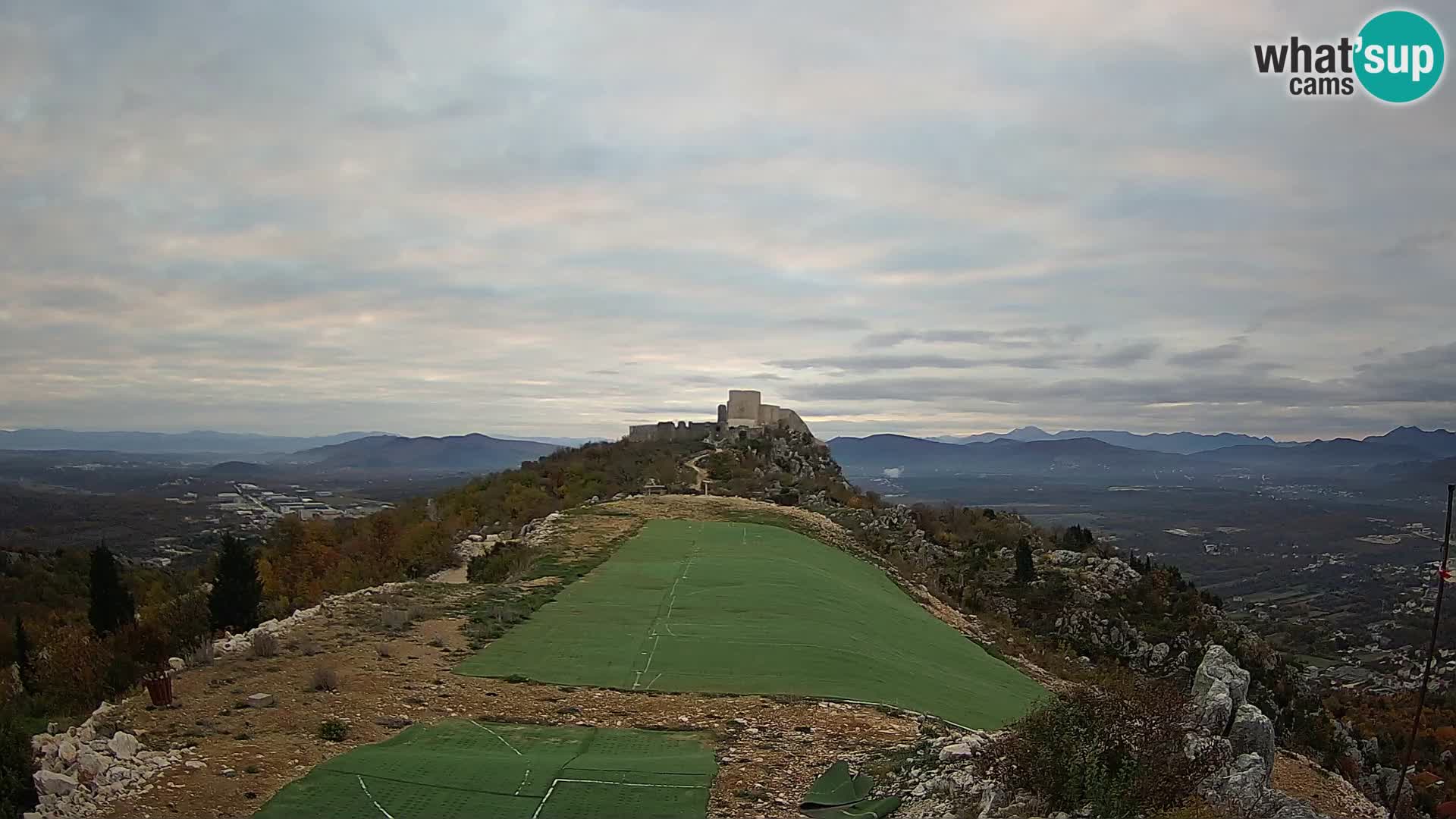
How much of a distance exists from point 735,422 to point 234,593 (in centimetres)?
4701

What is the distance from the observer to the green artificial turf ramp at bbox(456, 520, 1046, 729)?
11883 mm

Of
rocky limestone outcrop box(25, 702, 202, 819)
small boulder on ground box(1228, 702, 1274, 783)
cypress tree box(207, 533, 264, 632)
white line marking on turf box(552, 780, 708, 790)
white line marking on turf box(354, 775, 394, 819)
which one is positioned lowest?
cypress tree box(207, 533, 264, 632)

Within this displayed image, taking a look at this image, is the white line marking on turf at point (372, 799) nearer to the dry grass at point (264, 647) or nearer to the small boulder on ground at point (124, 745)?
the small boulder on ground at point (124, 745)

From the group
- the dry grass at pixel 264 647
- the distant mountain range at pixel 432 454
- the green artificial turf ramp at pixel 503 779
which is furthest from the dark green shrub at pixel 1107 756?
the distant mountain range at pixel 432 454

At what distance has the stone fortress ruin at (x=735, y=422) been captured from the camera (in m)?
64.4

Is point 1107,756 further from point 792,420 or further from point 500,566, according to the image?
point 792,420

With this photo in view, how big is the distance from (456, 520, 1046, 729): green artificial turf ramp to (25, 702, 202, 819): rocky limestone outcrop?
14.6 ft

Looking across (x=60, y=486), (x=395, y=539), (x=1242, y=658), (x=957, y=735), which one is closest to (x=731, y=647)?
(x=957, y=735)

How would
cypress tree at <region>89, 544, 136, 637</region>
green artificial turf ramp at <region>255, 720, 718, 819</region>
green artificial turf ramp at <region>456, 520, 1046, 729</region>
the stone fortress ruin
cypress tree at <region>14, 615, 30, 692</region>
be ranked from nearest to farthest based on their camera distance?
green artificial turf ramp at <region>255, 720, 718, 819</region>, green artificial turf ramp at <region>456, 520, 1046, 729</region>, cypress tree at <region>14, 615, 30, 692</region>, cypress tree at <region>89, 544, 136, 637</region>, the stone fortress ruin

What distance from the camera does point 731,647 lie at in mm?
13328

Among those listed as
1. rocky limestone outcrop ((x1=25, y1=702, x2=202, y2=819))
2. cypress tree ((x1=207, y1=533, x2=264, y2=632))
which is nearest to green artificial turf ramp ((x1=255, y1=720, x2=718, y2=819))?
rocky limestone outcrop ((x1=25, y1=702, x2=202, y2=819))

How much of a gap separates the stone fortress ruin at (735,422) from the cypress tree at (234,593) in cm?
4298

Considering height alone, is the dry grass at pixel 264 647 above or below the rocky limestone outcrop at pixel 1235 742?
below

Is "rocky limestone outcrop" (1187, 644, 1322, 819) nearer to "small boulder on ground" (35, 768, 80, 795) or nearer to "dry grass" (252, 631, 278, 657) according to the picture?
"small boulder on ground" (35, 768, 80, 795)
